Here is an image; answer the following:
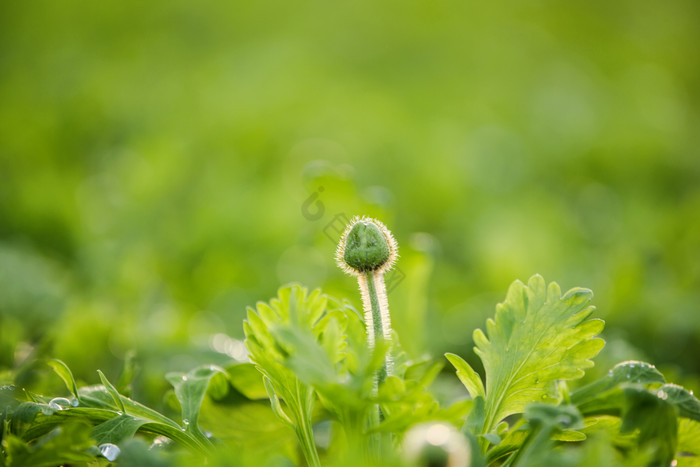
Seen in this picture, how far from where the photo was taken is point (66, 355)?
40.7 inches

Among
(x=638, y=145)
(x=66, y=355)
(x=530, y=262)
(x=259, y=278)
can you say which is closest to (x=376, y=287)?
(x=66, y=355)

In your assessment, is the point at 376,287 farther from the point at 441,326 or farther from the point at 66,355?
the point at 441,326

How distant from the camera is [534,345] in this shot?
0.66m

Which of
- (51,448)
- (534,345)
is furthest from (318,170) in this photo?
(51,448)

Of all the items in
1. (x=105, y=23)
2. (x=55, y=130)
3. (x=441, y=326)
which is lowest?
(x=441, y=326)

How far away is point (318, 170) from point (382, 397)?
0.60m

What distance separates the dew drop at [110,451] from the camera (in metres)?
0.60

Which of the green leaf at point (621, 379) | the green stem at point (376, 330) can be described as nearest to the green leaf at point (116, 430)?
the green stem at point (376, 330)

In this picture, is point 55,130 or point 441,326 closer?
point 441,326

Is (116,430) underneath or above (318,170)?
underneath

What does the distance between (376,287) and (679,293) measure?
3.46 ft

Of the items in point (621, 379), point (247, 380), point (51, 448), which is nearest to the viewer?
point (51, 448)

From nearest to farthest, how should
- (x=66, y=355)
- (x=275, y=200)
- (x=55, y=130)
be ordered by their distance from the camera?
(x=66, y=355), (x=275, y=200), (x=55, y=130)

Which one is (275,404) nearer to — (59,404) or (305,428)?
(305,428)
